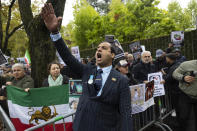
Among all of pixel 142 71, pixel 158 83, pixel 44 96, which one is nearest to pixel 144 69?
pixel 142 71

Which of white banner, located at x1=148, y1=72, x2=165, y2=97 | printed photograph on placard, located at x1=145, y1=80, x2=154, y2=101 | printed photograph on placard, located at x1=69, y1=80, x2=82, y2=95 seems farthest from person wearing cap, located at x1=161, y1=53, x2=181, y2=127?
printed photograph on placard, located at x1=69, y1=80, x2=82, y2=95

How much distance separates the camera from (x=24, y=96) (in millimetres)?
3885

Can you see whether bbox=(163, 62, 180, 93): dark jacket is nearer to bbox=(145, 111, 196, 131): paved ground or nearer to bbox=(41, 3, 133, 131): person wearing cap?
bbox=(145, 111, 196, 131): paved ground

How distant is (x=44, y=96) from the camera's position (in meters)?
3.83

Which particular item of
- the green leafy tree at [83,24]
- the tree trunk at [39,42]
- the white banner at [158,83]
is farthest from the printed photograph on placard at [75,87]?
the green leafy tree at [83,24]

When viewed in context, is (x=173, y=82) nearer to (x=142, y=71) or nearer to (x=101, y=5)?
(x=142, y=71)

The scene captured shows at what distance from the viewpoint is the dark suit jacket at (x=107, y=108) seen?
80.4 inches

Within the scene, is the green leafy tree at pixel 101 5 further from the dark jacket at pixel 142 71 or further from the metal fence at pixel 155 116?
the metal fence at pixel 155 116

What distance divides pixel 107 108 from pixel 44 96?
2108 millimetres

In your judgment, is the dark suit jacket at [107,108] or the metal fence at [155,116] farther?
the metal fence at [155,116]

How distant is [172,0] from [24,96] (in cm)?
3794

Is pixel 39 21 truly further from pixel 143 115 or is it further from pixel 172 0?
pixel 172 0

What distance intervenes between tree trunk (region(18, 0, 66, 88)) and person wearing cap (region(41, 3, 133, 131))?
8.99 ft

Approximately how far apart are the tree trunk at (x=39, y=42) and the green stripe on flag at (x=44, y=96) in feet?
3.62
